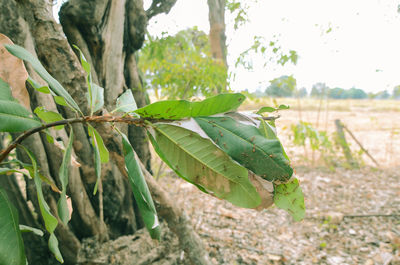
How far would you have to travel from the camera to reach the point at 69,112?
A: 3.33ft

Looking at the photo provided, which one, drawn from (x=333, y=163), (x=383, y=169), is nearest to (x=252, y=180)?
(x=333, y=163)

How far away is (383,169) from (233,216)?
7.49 feet

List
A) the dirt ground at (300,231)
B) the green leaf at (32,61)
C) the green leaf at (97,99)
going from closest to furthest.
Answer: the green leaf at (32,61) → the green leaf at (97,99) → the dirt ground at (300,231)

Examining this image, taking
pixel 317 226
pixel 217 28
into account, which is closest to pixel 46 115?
pixel 317 226

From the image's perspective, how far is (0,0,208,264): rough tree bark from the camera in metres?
0.81

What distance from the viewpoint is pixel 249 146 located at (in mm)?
396

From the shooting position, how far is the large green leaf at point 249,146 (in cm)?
39

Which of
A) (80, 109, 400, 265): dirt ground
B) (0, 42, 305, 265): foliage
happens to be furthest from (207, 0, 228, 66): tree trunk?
(0, 42, 305, 265): foliage

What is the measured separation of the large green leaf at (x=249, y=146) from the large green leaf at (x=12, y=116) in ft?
0.88

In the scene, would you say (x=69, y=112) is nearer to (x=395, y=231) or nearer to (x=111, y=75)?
(x=111, y=75)

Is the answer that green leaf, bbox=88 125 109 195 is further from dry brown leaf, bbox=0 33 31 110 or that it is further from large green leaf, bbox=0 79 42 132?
dry brown leaf, bbox=0 33 31 110

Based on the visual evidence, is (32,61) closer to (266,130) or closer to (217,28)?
(266,130)

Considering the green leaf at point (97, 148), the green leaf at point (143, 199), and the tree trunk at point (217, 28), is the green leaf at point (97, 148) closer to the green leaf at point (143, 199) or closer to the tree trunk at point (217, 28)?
the green leaf at point (143, 199)

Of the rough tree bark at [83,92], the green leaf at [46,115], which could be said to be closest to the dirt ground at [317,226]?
the rough tree bark at [83,92]
